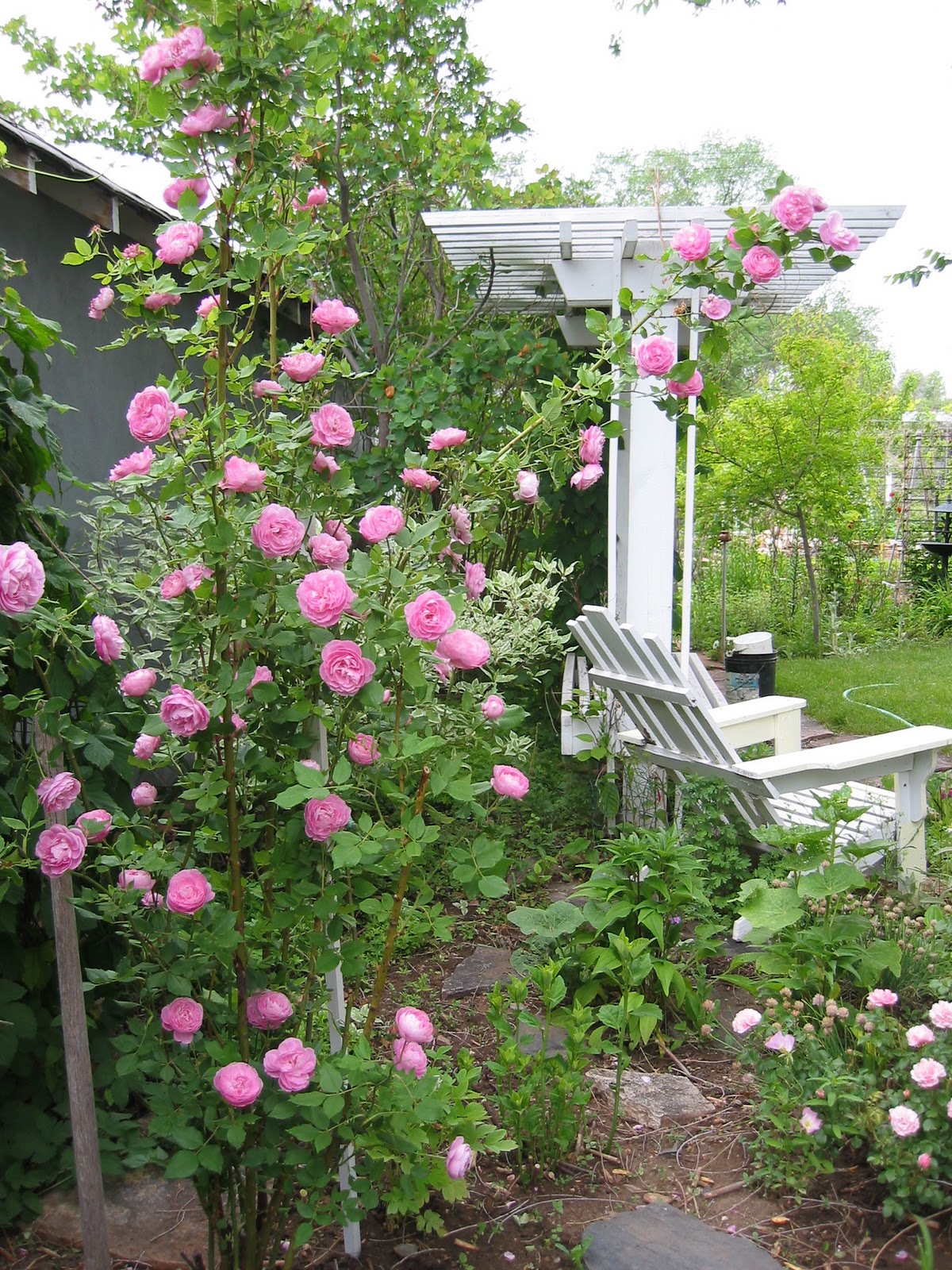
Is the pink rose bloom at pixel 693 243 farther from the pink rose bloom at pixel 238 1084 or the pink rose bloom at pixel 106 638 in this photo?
the pink rose bloom at pixel 238 1084

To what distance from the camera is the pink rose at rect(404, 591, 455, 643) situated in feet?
4.52

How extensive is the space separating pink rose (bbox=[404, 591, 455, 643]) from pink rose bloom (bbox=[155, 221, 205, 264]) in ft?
1.96

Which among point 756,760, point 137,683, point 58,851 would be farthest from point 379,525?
point 756,760

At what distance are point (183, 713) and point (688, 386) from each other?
1039 mm

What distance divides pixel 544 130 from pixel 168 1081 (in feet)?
42.7

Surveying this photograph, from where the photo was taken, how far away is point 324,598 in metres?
1.34

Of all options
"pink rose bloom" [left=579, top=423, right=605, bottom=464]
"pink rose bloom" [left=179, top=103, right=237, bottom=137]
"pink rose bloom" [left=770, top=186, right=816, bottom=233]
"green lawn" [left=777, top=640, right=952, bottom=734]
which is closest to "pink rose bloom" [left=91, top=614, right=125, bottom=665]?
"pink rose bloom" [left=179, top=103, right=237, bottom=137]

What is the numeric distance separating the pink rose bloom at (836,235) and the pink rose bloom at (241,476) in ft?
3.36

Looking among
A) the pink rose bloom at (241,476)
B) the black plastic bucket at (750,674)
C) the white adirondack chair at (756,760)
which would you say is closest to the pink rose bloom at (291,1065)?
the pink rose bloom at (241,476)

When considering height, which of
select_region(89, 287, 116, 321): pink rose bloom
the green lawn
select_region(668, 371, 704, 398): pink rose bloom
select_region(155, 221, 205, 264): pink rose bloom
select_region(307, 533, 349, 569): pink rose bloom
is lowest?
the green lawn

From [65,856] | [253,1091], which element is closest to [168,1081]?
[253,1091]

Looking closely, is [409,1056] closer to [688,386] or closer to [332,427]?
[332,427]

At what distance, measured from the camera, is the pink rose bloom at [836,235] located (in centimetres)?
171

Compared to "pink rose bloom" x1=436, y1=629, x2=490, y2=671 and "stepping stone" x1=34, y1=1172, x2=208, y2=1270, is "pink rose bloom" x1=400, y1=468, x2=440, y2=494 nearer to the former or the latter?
"pink rose bloom" x1=436, y1=629, x2=490, y2=671
